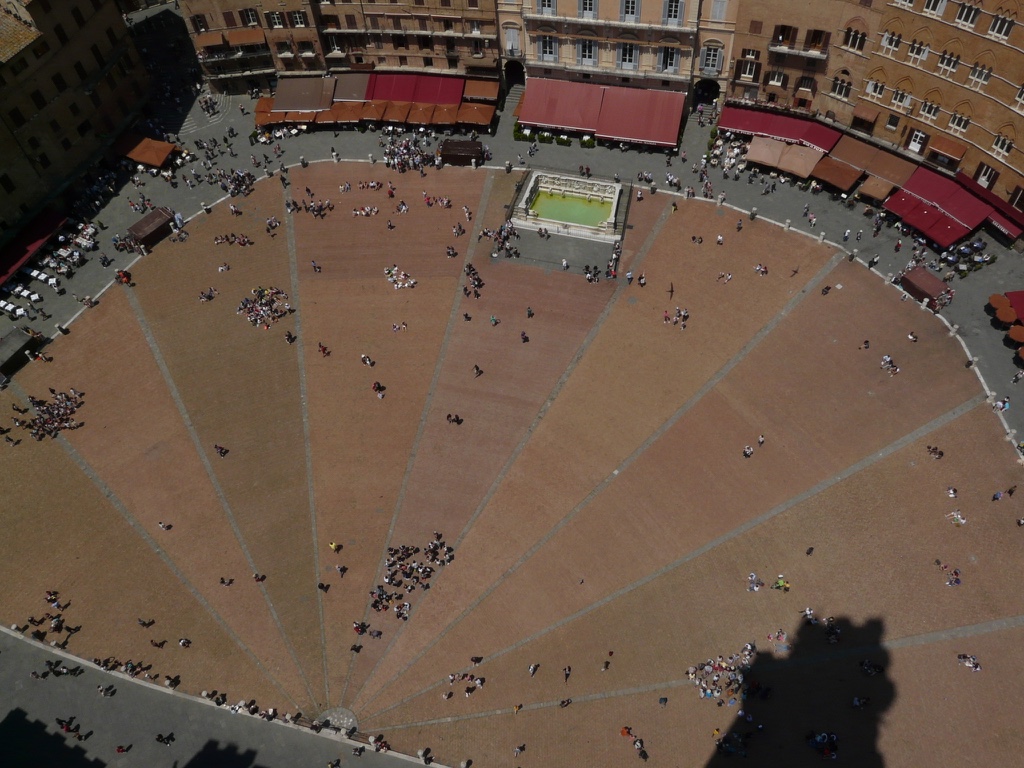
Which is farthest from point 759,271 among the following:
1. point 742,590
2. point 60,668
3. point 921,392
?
point 60,668

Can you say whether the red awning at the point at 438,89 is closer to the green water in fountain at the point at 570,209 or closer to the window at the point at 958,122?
the green water in fountain at the point at 570,209

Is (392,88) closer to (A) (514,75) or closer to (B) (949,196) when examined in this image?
(A) (514,75)

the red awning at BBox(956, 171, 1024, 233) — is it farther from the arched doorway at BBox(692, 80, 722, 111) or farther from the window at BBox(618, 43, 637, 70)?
the window at BBox(618, 43, 637, 70)

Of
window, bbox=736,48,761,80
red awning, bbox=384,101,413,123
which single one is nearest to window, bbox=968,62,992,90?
window, bbox=736,48,761,80

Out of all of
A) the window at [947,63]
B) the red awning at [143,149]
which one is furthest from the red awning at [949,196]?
the red awning at [143,149]

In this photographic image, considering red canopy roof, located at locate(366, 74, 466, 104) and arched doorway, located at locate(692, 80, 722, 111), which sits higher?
red canopy roof, located at locate(366, 74, 466, 104)

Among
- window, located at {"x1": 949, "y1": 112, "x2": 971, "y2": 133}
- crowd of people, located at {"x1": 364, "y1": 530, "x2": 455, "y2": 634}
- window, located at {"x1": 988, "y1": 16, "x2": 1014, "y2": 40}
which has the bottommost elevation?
crowd of people, located at {"x1": 364, "y1": 530, "x2": 455, "y2": 634}


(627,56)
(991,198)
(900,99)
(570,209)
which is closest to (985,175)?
(991,198)
